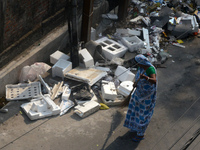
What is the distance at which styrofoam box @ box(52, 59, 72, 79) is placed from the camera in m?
7.52

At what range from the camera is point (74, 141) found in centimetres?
606

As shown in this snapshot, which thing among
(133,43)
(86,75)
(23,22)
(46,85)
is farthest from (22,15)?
(133,43)

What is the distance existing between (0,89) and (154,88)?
368 centimetres

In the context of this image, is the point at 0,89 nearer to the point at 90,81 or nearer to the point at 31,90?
the point at 31,90

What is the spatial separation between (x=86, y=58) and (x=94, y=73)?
472mm

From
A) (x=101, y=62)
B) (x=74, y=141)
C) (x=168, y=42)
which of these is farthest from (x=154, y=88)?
(x=168, y=42)

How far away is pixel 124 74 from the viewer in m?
7.82

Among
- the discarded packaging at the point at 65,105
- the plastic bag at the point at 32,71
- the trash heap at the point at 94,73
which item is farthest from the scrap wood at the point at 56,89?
the plastic bag at the point at 32,71

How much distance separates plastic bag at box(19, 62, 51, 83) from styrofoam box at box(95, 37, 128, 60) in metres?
1.90

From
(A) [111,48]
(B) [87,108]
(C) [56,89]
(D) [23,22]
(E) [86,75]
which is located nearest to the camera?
(B) [87,108]

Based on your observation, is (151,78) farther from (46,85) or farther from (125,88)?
(46,85)

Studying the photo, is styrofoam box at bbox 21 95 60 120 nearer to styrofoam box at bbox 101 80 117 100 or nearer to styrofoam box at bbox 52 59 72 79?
styrofoam box at bbox 52 59 72 79

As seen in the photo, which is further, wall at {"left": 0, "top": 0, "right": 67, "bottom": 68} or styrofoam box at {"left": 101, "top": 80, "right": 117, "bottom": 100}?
styrofoam box at {"left": 101, "top": 80, "right": 117, "bottom": 100}

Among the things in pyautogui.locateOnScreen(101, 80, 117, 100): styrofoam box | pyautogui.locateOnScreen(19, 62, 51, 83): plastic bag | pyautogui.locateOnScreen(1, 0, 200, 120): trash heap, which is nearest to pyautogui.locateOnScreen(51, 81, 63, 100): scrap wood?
pyautogui.locateOnScreen(1, 0, 200, 120): trash heap
